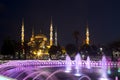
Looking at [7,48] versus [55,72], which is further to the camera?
[7,48]

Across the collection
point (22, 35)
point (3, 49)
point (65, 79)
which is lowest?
point (65, 79)

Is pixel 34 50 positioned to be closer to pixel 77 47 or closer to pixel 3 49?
pixel 77 47

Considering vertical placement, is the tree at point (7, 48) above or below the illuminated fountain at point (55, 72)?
above

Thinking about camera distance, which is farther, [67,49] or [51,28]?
[51,28]

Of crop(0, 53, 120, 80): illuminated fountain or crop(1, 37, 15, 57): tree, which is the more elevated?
crop(1, 37, 15, 57): tree

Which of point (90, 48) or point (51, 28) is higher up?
point (51, 28)

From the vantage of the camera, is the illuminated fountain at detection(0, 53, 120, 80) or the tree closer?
the illuminated fountain at detection(0, 53, 120, 80)

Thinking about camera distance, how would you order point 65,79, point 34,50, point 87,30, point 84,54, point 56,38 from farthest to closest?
point 56,38
point 87,30
point 34,50
point 84,54
point 65,79

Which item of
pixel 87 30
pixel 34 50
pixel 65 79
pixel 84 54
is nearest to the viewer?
pixel 65 79

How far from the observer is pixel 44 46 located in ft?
416

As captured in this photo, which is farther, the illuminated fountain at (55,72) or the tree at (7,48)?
the tree at (7,48)

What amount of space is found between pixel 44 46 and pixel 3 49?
46.9 metres

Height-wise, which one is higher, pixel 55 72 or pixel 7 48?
pixel 7 48

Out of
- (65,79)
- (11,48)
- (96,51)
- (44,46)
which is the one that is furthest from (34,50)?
(65,79)
